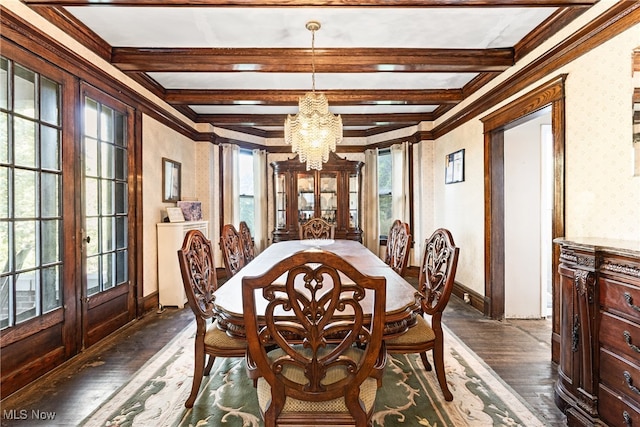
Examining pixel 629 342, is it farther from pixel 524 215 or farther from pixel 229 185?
pixel 229 185

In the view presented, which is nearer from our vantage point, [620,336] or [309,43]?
[620,336]

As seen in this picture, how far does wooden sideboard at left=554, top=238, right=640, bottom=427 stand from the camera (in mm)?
1411

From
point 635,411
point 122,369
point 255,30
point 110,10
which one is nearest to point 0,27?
point 110,10

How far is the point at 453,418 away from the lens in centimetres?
176

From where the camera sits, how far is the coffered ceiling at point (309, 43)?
2211 millimetres

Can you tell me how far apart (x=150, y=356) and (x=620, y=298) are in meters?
3.01

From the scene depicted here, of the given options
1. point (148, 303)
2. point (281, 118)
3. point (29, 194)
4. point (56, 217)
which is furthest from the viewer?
point (281, 118)

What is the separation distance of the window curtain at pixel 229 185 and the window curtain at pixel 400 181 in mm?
2681

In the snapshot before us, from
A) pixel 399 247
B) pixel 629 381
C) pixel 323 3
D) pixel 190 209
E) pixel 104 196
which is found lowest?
pixel 629 381

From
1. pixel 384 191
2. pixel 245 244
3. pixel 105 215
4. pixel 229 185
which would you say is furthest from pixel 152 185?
pixel 384 191

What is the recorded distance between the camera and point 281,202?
18.6 feet

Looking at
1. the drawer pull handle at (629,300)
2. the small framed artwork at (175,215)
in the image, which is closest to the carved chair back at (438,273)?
the drawer pull handle at (629,300)

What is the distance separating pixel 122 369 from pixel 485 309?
3.41 m

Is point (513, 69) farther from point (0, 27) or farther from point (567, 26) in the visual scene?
point (0, 27)
